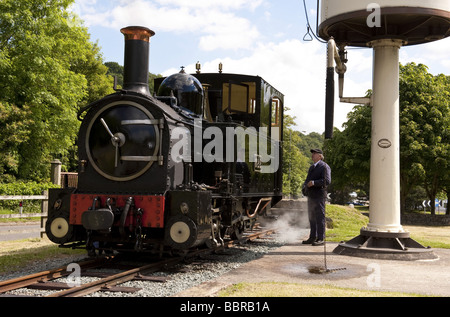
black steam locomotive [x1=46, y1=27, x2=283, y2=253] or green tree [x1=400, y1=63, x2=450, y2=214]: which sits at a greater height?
green tree [x1=400, y1=63, x2=450, y2=214]

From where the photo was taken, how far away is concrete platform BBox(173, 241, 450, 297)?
19.1ft

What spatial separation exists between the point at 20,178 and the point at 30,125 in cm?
316

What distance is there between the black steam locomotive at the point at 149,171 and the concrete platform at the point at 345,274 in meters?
0.83

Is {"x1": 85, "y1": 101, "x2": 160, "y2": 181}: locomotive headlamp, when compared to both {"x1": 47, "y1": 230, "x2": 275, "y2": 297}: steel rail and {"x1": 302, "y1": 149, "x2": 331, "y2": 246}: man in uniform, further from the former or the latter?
{"x1": 302, "y1": 149, "x2": 331, "y2": 246}: man in uniform

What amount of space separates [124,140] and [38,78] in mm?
17005

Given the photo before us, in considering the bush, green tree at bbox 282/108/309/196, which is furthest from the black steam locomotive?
green tree at bbox 282/108/309/196

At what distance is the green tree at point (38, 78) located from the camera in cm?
2167

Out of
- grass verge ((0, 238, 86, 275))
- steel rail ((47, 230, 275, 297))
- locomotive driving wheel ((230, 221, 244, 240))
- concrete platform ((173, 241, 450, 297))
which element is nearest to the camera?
steel rail ((47, 230, 275, 297))

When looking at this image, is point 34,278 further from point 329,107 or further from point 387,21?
point 387,21

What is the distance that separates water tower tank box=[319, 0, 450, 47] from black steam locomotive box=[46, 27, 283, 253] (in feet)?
7.56

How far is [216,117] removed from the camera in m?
8.70

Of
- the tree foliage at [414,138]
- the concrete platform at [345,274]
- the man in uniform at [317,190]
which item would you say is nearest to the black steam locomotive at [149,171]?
the concrete platform at [345,274]

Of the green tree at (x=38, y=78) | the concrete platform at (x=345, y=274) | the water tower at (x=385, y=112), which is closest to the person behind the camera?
the concrete platform at (x=345, y=274)

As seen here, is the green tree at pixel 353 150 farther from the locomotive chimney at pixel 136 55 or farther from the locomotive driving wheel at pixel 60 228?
the locomotive driving wheel at pixel 60 228
